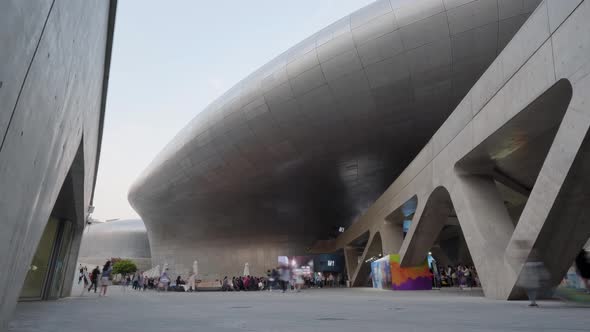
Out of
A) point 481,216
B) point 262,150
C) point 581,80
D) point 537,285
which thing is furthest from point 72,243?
point 581,80

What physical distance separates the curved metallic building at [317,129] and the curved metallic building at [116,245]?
4738 cm

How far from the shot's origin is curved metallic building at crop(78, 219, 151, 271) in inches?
3155

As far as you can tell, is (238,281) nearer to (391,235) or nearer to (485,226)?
(391,235)

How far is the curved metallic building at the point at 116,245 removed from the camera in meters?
80.1

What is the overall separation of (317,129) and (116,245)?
71.9 m

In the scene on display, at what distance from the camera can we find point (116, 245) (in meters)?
81.2

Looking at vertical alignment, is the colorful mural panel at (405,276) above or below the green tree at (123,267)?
below

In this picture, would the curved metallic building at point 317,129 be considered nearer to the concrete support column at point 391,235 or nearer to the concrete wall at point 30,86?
the concrete support column at point 391,235

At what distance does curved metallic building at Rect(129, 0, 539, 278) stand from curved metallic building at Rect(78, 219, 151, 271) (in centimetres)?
4738

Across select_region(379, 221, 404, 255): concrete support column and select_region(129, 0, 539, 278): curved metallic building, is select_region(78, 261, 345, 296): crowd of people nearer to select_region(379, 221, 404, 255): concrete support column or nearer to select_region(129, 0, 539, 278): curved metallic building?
select_region(129, 0, 539, 278): curved metallic building

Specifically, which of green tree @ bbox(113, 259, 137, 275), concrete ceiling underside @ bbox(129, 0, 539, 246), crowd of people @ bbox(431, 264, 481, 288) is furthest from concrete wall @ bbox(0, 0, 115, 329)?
green tree @ bbox(113, 259, 137, 275)

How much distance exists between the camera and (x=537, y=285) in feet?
25.0

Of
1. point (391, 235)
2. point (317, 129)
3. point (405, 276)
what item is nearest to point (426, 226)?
point (405, 276)

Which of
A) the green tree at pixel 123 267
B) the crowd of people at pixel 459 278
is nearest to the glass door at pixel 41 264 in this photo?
the crowd of people at pixel 459 278
